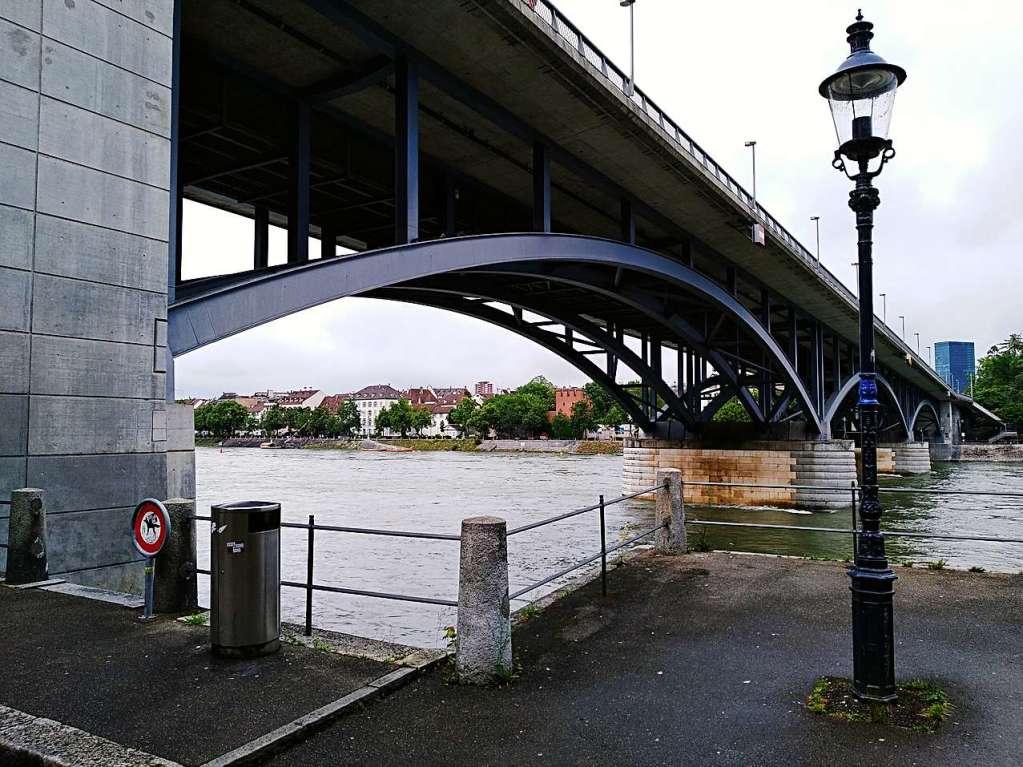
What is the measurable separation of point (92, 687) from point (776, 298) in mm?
30143

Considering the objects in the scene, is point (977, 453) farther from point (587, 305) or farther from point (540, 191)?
point (540, 191)

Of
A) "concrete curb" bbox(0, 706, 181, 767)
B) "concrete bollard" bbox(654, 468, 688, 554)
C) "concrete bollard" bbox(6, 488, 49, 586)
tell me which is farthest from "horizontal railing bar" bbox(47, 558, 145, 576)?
"concrete bollard" bbox(654, 468, 688, 554)

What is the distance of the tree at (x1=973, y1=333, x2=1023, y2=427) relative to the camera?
98812 mm

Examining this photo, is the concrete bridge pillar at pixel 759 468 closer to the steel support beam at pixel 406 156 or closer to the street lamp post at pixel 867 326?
the steel support beam at pixel 406 156

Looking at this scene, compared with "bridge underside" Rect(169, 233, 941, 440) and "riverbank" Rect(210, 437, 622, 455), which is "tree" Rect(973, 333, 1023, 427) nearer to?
"riverbank" Rect(210, 437, 622, 455)

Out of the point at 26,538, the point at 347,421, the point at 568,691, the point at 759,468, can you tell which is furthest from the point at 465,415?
the point at 568,691

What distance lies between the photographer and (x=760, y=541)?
20172 mm

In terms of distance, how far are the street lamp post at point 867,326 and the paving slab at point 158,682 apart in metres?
2.80

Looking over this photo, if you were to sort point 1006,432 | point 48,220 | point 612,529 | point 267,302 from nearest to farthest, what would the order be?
point 48,220 < point 267,302 < point 612,529 < point 1006,432

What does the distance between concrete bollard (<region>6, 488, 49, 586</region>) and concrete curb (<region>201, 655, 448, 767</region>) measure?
12.2 ft

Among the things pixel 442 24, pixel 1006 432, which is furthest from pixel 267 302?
pixel 1006 432

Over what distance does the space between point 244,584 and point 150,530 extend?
1288mm

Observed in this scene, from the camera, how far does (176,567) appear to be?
5.81m

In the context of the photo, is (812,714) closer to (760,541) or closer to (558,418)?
(760,541)
